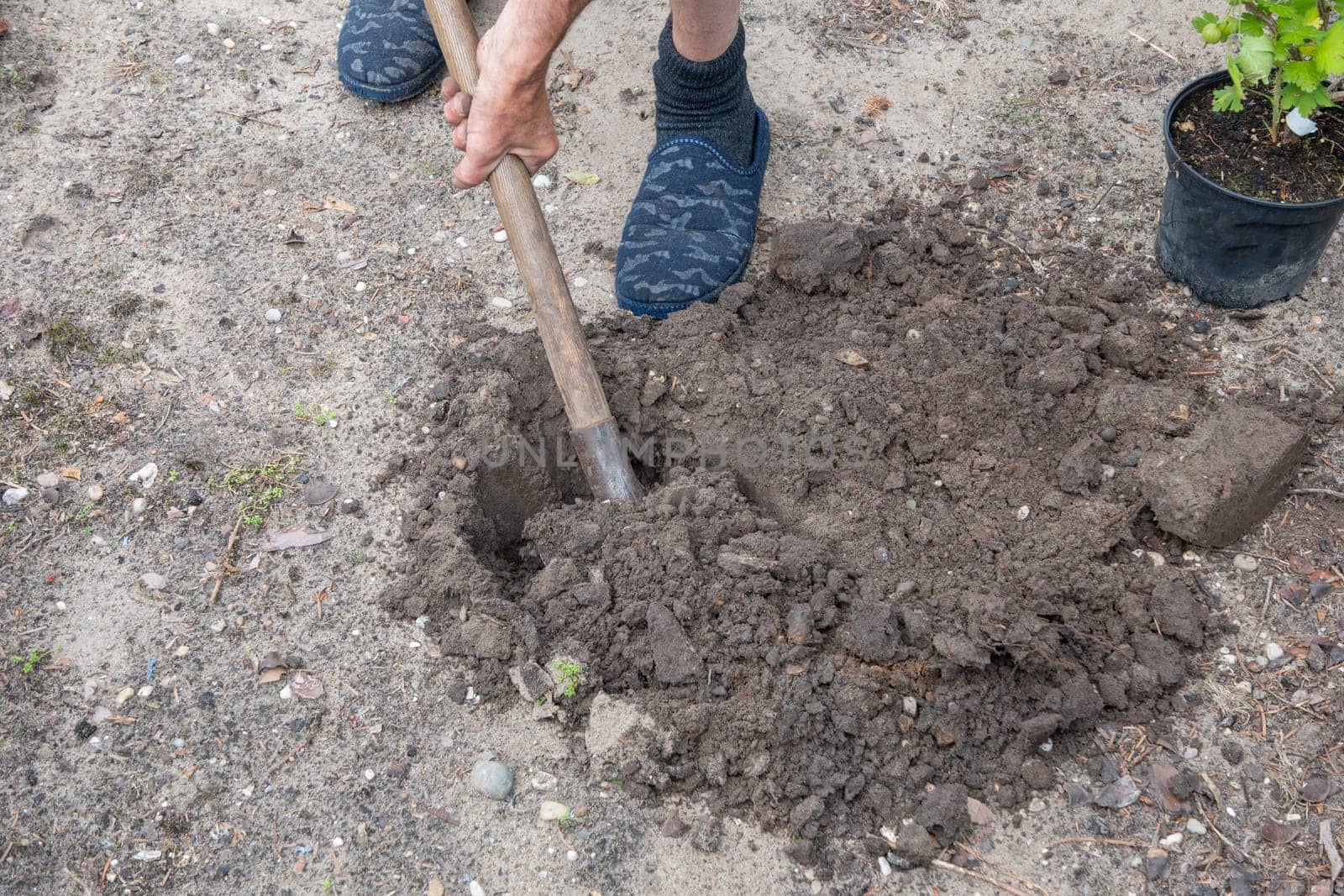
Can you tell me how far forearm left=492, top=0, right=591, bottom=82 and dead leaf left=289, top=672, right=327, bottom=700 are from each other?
1.45 m

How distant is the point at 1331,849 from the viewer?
1.91 meters

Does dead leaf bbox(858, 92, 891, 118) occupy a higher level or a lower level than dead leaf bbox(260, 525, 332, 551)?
higher

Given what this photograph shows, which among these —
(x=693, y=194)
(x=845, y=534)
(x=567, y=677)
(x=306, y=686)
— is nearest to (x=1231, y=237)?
(x=845, y=534)

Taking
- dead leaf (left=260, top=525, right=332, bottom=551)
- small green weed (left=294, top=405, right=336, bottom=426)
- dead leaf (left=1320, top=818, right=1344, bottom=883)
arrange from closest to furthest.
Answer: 1. dead leaf (left=1320, top=818, right=1344, bottom=883)
2. dead leaf (left=260, top=525, right=332, bottom=551)
3. small green weed (left=294, top=405, right=336, bottom=426)

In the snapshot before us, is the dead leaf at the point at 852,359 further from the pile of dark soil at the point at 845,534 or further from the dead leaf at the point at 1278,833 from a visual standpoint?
the dead leaf at the point at 1278,833

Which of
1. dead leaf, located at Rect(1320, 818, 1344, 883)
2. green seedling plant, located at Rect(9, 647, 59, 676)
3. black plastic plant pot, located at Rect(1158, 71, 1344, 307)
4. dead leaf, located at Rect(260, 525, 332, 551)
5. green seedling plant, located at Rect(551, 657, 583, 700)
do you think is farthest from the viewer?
black plastic plant pot, located at Rect(1158, 71, 1344, 307)

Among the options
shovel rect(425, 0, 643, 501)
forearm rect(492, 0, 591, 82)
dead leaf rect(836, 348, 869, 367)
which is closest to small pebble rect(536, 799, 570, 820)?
shovel rect(425, 0, 643, 501)

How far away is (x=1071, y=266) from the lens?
2963 millimetres

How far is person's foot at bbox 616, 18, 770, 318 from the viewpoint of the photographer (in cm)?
289

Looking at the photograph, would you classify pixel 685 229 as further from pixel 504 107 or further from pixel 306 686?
pixel 306 686

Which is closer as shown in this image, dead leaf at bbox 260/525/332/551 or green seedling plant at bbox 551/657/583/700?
green seedling plant at bbox 551/657/583/700

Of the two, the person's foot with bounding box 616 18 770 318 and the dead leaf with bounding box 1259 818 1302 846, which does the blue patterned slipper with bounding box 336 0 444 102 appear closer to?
the person's foot with bounding box 616 18 770 318

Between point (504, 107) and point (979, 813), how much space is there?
1.84 metres

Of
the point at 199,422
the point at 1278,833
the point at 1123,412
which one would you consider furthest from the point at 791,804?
the point at 199,422
